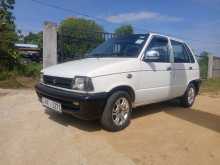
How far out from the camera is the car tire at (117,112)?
192 inches

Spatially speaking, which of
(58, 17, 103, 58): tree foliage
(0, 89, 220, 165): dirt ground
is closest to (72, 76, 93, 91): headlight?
(0, 89, 220, 165): dirt ground

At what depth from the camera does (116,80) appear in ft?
16.3

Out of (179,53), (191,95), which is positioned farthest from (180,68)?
(191,95)

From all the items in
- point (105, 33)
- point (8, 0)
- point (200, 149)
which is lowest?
point (200, 149)

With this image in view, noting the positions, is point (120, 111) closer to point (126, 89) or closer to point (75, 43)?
point (126, 89)

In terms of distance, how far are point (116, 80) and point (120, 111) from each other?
1.98ft

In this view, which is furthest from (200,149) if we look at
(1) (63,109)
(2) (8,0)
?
(2) (8,0)

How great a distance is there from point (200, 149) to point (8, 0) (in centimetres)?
988

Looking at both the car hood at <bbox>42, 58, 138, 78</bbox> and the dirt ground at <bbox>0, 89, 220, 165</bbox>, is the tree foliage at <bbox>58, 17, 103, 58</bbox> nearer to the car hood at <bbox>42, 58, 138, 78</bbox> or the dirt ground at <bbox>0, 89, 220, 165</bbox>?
the dirt ground at <bbox>0, 89, 220, 165</bbox>

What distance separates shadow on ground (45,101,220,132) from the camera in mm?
5425

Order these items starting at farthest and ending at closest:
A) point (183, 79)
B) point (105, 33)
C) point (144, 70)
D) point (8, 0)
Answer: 1. point (8, 0)
2. point (105, 33)
3. point (183, 79)
4. point (144, 70)

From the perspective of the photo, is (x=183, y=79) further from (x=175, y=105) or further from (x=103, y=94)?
(x=103, y=94)

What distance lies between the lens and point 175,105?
785 cm

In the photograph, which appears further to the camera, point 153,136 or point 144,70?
point 144,70
